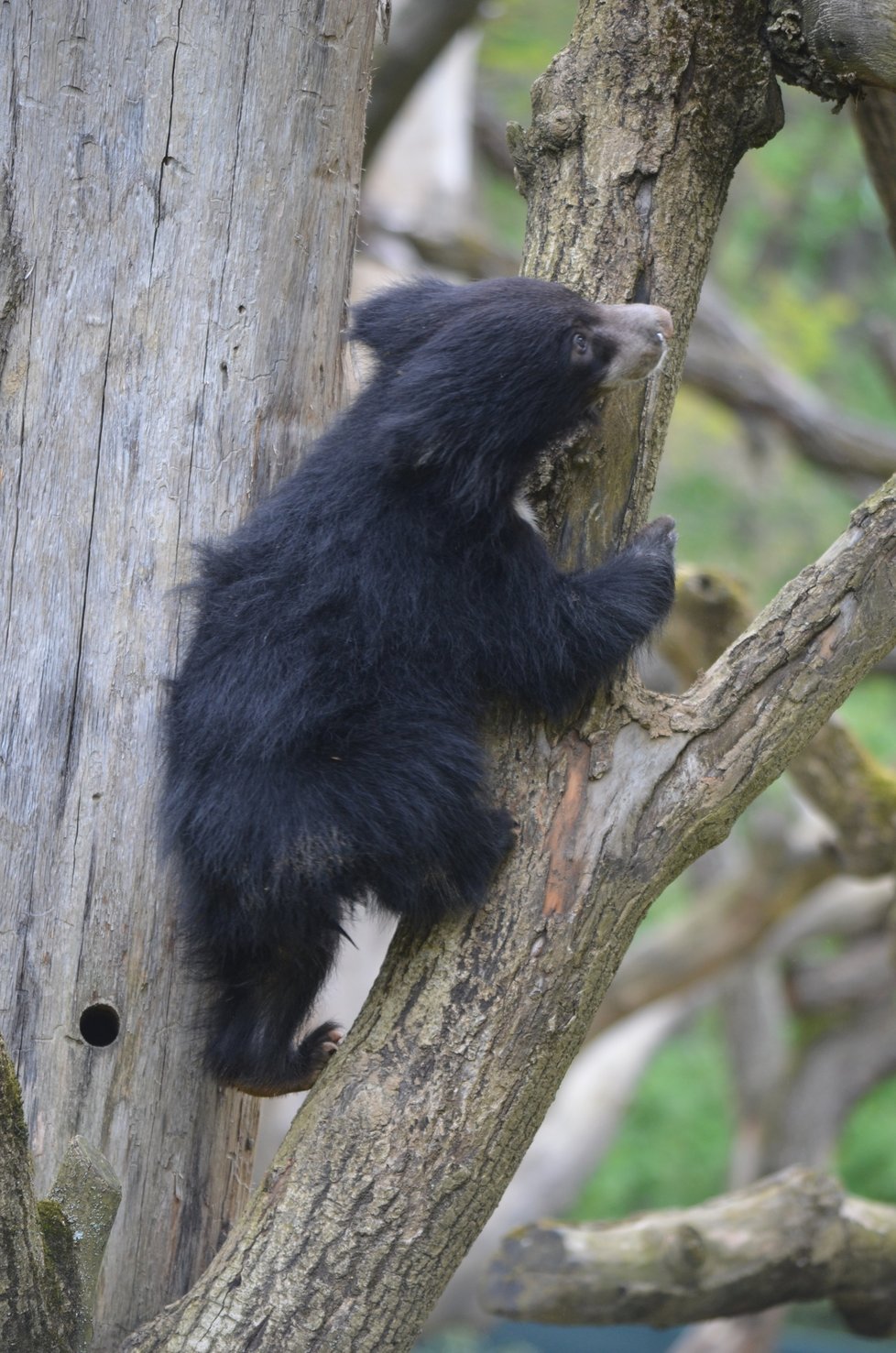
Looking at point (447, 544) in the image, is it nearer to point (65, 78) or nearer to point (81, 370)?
point (81, 370)

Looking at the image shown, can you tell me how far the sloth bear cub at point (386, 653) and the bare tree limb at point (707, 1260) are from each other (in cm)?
128

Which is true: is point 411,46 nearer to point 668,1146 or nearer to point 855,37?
point 855,37

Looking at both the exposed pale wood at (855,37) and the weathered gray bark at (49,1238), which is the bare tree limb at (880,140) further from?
the weathered gray bark at (49,1238)

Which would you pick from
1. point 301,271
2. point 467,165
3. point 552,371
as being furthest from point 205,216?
point 467,165

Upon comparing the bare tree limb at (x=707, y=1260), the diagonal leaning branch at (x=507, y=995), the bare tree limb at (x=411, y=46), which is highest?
the bare tree limb at (x=411, y=46)

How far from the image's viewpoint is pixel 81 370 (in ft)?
7.81

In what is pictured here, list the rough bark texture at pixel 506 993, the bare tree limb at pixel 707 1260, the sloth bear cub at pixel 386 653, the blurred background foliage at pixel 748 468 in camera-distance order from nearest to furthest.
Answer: the rough bark texture at pixel 506 993 → the sloth bear cub at pixel 386 653 → the bare tree limb at pixel 707 1260 → the blurred background foliage at pixel 748 468

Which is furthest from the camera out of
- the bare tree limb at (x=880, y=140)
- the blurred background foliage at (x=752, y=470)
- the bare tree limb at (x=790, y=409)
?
the blurred background foliage at (x=752, y=470)

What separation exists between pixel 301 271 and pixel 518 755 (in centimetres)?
99

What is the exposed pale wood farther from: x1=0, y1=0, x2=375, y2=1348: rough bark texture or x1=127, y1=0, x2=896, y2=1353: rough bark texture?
x1=0, y1=0, x2=375, y2=1348: rough bark texture

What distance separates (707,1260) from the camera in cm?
342

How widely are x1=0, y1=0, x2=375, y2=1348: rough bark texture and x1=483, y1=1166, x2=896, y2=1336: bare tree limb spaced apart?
3.94 ft

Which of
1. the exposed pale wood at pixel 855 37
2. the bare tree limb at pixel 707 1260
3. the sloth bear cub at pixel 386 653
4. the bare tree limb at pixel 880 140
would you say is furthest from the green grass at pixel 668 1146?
the exposed pale wood at pixel 855 37

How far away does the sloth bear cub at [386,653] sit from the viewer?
2248 millimetres
